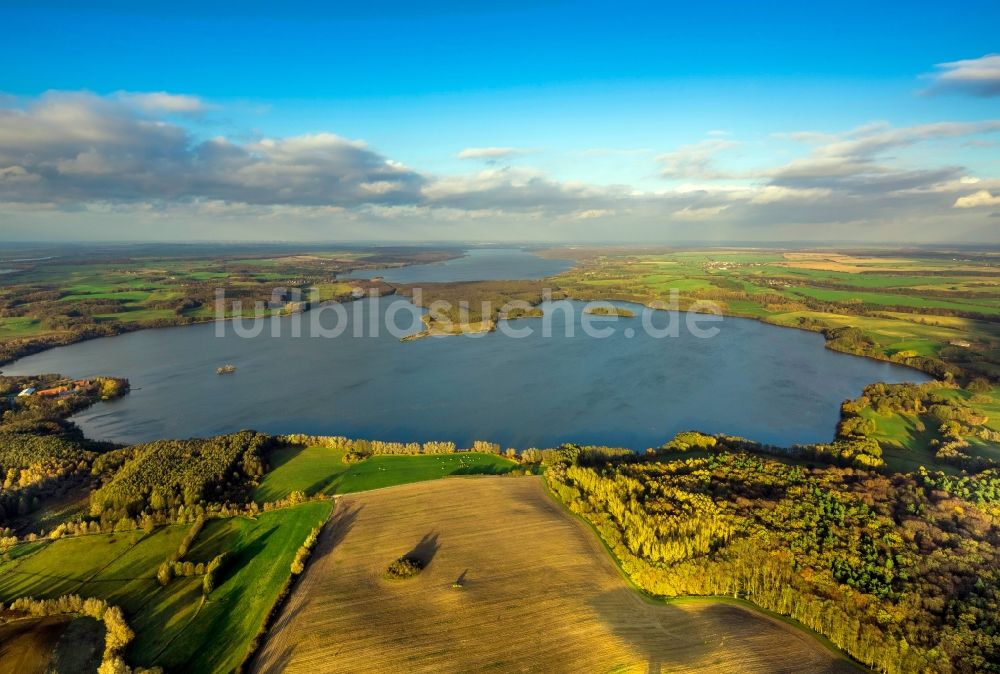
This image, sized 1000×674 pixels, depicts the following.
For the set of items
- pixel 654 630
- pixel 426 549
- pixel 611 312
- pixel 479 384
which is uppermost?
pixel 611 312

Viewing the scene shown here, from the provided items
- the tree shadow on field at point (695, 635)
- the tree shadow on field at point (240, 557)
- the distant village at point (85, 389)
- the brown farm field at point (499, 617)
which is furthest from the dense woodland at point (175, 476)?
the tree shadow on field at point (695, 635)

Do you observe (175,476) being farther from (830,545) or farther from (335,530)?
(830,545)

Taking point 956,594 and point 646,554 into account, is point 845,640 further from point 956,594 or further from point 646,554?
point 646,554

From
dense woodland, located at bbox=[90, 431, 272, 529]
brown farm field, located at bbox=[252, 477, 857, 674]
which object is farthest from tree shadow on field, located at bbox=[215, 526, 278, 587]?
dense woodland, located at bbox=[90, 431, 272, 529]

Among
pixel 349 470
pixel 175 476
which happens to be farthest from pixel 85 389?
pixel 349 470

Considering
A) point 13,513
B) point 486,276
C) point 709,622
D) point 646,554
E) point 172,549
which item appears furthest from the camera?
point 486,276

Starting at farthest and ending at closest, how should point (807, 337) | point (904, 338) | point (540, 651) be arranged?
point (807, 337), point (904, 338), point (540, 651)

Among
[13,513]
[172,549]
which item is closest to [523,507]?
[172,549]
